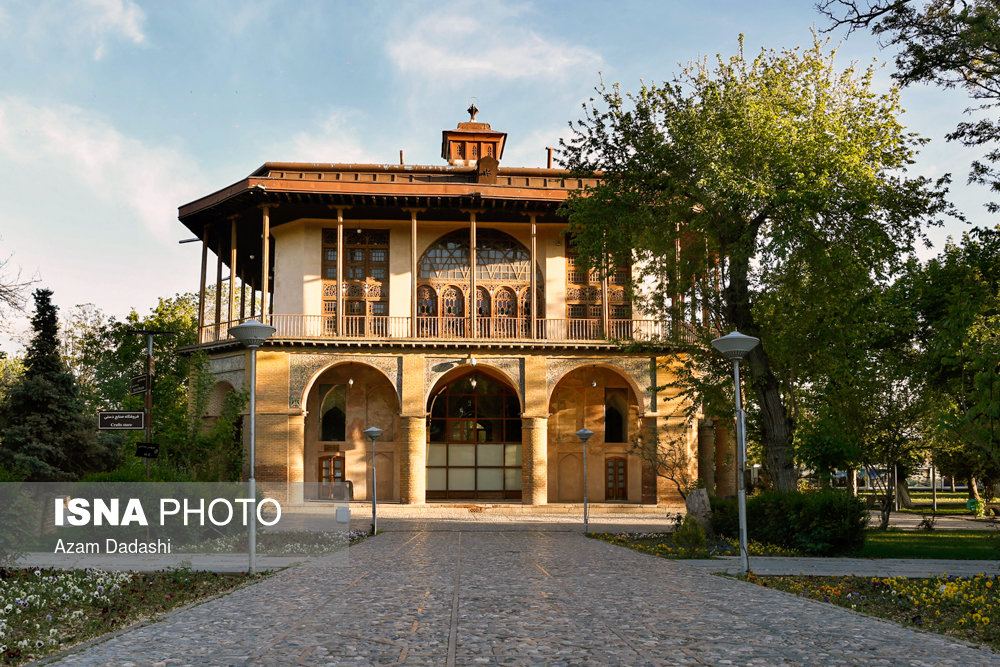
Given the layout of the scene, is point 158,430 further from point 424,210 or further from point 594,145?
point 594,145

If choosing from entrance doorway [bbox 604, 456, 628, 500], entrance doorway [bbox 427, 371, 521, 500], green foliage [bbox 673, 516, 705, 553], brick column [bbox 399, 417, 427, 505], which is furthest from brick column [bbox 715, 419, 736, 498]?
green foliage [bbox 673, 516, 705, 553]

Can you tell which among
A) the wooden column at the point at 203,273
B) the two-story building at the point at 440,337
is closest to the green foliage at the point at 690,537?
the two-story building at the point at 440,337

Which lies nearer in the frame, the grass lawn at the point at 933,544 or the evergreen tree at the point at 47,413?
the grass lawn at the point at 933,544

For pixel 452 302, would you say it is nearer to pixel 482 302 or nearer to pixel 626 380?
pixel 482 302

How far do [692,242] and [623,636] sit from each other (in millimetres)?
16216

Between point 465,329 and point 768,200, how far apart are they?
15.1 meters

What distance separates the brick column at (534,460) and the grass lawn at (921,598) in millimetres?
18993

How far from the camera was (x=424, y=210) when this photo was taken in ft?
105

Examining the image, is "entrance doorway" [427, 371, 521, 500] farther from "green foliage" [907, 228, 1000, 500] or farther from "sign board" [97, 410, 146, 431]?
"sign board" [97, 410, 146, 431]

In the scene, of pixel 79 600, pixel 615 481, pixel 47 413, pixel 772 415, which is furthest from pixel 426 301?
pixel 79 600

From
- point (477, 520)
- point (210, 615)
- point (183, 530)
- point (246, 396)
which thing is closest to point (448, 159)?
point (246, 396)

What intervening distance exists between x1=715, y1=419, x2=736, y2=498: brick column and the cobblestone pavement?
24030 millimetres

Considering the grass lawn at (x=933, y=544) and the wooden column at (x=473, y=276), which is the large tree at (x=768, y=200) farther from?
the wooden column at (x=473, y=276)

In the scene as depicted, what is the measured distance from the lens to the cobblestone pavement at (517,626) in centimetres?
685
